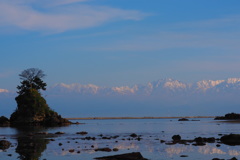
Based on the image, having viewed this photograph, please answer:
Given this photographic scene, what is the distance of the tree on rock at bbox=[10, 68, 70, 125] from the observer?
162 metres

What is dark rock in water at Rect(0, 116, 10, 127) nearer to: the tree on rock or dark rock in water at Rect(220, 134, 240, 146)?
the tree on rock

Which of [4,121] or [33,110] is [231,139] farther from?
[4,121]

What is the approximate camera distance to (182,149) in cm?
5547

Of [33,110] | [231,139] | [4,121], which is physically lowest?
[231,139]

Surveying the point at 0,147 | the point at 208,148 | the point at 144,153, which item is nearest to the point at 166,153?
the point at 144,153

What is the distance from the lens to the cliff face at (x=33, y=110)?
162m

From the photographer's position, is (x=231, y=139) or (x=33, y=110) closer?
(x=231, y=139)

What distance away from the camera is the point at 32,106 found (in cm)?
16112

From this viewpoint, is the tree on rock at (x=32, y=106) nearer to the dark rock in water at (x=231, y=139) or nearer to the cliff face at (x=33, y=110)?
the cliff face at (x=33, y=110)

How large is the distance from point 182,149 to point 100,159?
51.3ft

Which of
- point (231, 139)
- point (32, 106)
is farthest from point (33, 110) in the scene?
point (231, 139)

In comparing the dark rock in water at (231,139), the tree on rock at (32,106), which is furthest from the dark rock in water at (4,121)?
the dark rock in water at (231,139)

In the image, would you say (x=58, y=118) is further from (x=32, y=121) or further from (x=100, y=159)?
(x=100, y=159)

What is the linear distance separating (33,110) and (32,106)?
1978mm
